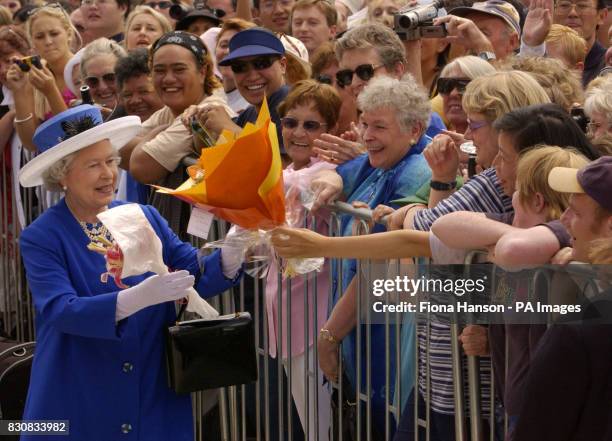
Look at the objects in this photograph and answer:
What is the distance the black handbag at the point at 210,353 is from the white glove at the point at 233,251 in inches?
7.9

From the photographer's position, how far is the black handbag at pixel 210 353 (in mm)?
4914

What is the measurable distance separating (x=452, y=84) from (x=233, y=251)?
1.21 meters

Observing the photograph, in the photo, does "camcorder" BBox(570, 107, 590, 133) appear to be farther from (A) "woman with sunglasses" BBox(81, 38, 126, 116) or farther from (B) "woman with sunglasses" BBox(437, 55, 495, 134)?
(A) "woman with sunglasses" BBox(81, 38, 126, 116)

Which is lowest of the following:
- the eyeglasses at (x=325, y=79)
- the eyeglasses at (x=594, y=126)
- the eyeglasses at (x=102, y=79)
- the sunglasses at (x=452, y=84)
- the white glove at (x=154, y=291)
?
the white glove at (x=154, y=291)

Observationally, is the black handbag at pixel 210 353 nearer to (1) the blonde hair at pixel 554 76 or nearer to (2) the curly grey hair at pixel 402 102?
(2) the curly grey hair at pixel 402 102

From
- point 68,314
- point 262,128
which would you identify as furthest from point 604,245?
point 68,314

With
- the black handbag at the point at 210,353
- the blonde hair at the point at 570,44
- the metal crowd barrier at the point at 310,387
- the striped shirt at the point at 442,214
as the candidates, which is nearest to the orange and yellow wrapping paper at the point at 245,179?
the metal crowd barrier at the point at 310,387

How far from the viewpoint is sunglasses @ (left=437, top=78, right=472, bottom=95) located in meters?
5.16

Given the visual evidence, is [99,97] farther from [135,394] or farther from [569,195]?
[569,195]

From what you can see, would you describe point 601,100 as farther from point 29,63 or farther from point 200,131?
point 29,63

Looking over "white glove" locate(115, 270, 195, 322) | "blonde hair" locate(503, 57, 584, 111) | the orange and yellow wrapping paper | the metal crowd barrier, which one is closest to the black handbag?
"white glove" locate(115, 270, 195, 322)

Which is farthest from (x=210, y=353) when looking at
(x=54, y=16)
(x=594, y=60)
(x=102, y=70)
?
(x=54, y=16)

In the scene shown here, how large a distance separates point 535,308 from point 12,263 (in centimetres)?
603

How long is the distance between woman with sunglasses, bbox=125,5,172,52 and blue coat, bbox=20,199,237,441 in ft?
12.4
